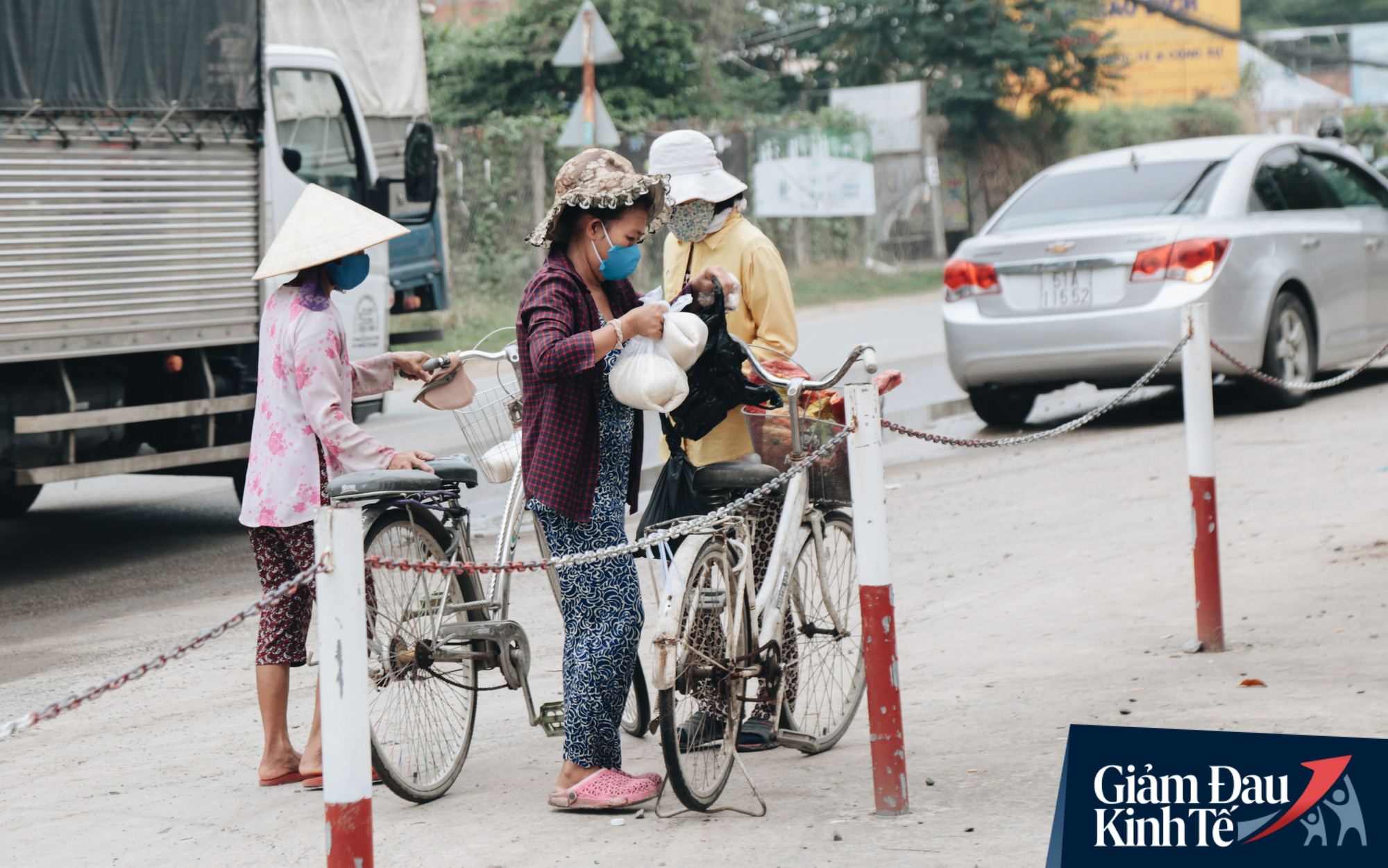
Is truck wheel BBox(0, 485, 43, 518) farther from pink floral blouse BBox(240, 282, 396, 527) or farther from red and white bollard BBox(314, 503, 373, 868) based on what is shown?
red and white bollard BBox(314, 503, 373, 868)

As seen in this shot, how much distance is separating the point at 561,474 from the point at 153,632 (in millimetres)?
3155

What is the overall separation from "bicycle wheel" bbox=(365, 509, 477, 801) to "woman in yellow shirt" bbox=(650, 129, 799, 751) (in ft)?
2.55

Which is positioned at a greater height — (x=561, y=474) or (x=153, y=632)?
(x=561, y=474)

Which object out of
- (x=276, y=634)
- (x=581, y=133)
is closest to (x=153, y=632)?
(x=276, y=634)

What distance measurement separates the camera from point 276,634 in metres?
4.43

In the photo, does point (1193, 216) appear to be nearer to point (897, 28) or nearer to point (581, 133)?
point (581, 133)

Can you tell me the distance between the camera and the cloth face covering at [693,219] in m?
4.48

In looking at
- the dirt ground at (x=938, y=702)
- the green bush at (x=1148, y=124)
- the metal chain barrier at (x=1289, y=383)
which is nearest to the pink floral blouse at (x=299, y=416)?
the dirt ground at (x=938, y=702)

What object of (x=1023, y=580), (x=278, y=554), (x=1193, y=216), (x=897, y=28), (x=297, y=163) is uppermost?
(x=897, y=28)

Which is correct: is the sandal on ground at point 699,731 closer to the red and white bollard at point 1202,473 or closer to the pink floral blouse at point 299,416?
the pink floral blouse at point 299,416

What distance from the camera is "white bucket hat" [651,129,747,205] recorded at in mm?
4453

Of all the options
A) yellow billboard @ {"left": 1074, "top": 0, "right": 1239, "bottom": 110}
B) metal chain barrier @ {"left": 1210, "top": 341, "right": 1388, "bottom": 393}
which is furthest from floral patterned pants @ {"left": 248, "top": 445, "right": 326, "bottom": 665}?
yellow billboard @ {"left": 1074, "top": 0, "right": 1239, "bottom": 110}

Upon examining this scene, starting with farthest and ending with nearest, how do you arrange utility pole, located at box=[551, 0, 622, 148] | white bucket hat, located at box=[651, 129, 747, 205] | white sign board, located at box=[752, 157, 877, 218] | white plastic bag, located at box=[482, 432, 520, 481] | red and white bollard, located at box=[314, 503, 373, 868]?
white sign board, located at box=[752, 157, 877, 218]
utility pole, located at box=[551, 0, 622, 148]
white bucket hat, located at box=[651, 129, 747, 205]
white plastic bag, located at box=[482, 432, 520, 481]
red and white bollard, located at box=[314, 503, 373, 868]

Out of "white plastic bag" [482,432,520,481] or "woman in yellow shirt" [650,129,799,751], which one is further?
"woman in yellow shirt" [650,129,799,751]
